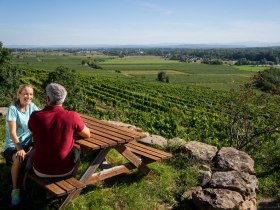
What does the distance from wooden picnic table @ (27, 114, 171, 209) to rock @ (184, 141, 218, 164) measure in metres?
1.07

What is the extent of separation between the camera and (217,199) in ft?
12.5

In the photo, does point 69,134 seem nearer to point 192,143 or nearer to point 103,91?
point 192,143

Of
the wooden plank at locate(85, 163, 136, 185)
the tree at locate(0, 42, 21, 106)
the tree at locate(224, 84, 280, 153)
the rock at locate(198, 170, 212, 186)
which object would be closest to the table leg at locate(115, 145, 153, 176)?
the wooden plank at locate(85, 163, 136, 185)

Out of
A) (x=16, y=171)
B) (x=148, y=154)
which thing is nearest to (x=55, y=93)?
(x=16, y=171)

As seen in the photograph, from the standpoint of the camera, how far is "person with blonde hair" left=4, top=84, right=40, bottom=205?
3.74m

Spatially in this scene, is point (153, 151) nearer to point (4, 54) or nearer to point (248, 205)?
point (248, 205)

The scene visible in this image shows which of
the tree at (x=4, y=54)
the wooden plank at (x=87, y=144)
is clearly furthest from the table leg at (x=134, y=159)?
the tree at (x=4, y=54)

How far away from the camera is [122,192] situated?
4.19 metres

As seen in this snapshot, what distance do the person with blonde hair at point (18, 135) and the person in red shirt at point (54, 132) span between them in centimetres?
32

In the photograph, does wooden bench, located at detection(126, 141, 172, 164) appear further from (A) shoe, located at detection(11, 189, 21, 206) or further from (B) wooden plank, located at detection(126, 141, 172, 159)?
(A) shoe, located at detection(11, 189, 21, 206)

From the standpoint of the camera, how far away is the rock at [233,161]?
501 cm

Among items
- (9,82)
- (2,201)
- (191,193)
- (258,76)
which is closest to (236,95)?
(258,76)

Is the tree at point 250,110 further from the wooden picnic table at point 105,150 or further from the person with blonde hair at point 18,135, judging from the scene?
the person with blonde hair at point 18,135

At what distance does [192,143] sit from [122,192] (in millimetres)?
2251
